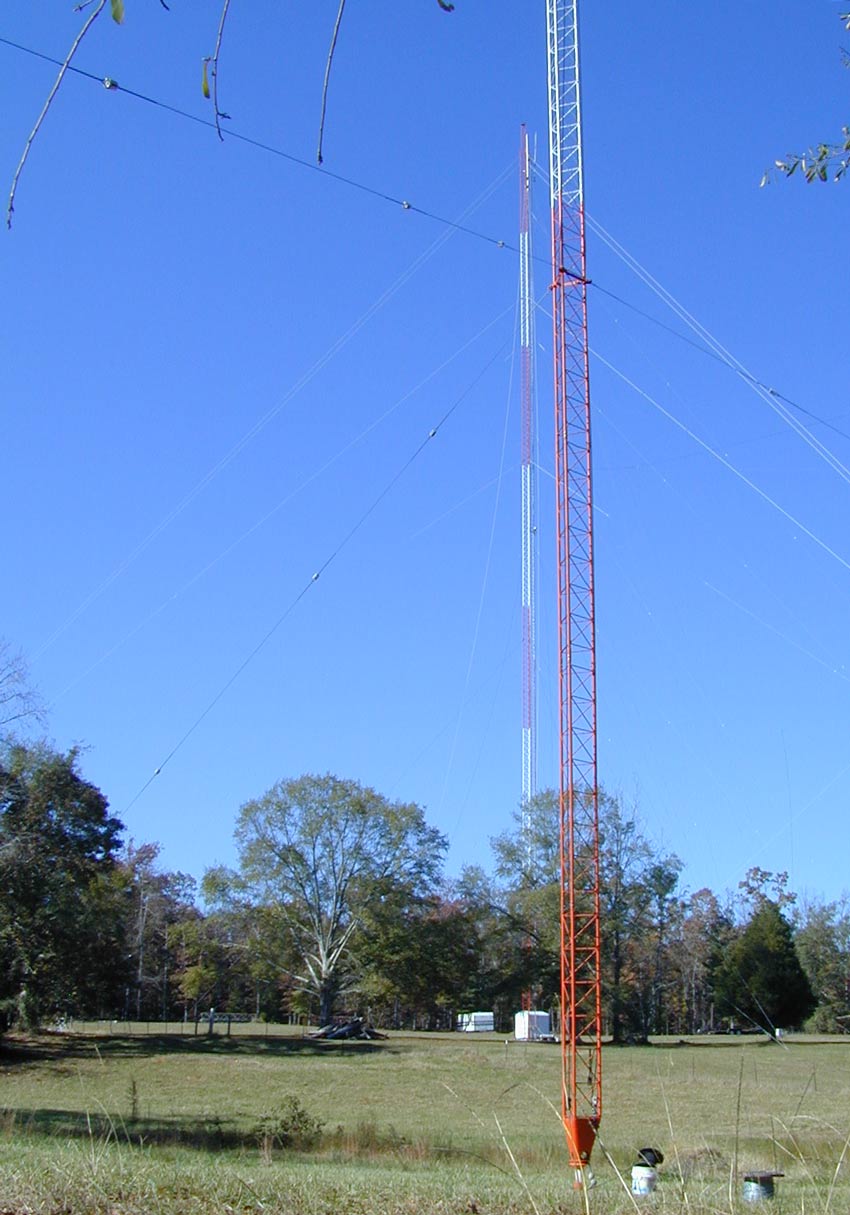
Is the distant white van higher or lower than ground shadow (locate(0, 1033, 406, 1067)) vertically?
higher

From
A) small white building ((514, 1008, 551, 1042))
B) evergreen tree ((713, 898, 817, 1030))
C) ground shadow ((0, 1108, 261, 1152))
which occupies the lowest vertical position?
ground shadow ((0, 1108, 261, 1152))

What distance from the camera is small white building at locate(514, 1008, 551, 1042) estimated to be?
212 ft

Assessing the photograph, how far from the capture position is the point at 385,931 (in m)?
62.2

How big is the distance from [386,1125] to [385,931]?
34.3 meters

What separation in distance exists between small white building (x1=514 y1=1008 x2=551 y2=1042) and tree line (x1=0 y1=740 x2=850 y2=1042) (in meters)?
3.44

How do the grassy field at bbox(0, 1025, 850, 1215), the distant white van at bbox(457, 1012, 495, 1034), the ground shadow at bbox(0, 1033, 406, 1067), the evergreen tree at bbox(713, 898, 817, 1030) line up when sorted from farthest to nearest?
1. the distant white van at bbox(457, 1012, 495, 1034)
2. the evergreen tree at bbox(713, 898, 817, 1030)
3. the ground shadow at bbox(0, 1033, 406, 1067)
4. the grassy field at bbox(0, 1025, 850, 1215)

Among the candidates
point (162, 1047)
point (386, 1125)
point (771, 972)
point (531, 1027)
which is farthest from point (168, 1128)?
point (771, 972)

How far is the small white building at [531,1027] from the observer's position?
64.5 m

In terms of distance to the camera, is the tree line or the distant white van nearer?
the tree line

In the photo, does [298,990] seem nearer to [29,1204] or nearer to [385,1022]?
[385,1022]

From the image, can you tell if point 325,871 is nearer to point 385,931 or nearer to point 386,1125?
point 385,931

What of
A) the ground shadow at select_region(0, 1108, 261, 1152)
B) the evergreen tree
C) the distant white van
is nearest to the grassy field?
the ground shadow at select_region(0, 1108, 261, 1152)

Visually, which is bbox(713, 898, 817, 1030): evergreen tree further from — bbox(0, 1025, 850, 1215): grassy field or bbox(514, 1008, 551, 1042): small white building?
bbox(514, 1008, 551, 1042): small white building

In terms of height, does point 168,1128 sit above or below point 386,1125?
above
